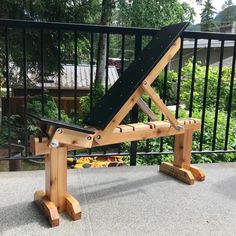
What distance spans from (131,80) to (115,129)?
1.05 ft

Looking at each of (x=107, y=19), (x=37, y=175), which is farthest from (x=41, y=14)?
(x=37, y=175)

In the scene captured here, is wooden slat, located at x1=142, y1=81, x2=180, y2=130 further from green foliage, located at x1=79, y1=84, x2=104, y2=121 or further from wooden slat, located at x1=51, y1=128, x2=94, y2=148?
green foliage, located at x1=79, y1=84, x2=104, y2=121

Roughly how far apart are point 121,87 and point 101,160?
13.4ft

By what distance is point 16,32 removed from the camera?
6.81 m

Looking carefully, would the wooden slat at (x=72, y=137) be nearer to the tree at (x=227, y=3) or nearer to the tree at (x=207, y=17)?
the tree at (x=207, y=17)

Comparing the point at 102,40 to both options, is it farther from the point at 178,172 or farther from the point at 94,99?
the point at 178,172

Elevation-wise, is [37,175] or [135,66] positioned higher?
[135,66]

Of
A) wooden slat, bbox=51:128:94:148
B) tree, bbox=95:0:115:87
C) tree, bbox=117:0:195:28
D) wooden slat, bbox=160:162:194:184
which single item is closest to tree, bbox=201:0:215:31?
tree, bbox=117:0:195:28

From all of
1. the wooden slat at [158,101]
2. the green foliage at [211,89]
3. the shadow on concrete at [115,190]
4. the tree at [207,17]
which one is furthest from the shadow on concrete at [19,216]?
the tree at [207,17]

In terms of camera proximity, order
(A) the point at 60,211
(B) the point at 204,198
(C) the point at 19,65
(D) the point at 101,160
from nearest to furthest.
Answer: (A) the point at 60,211 < (B) the point at 204,198 < (D) the point at 101,160 < (C) the point at 19,65

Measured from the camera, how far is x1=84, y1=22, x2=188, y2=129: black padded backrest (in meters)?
1.90

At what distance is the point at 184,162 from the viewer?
240 cm

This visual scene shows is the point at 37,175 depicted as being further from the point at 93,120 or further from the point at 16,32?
the point at 16,32

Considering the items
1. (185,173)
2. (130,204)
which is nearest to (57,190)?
(130,204)
